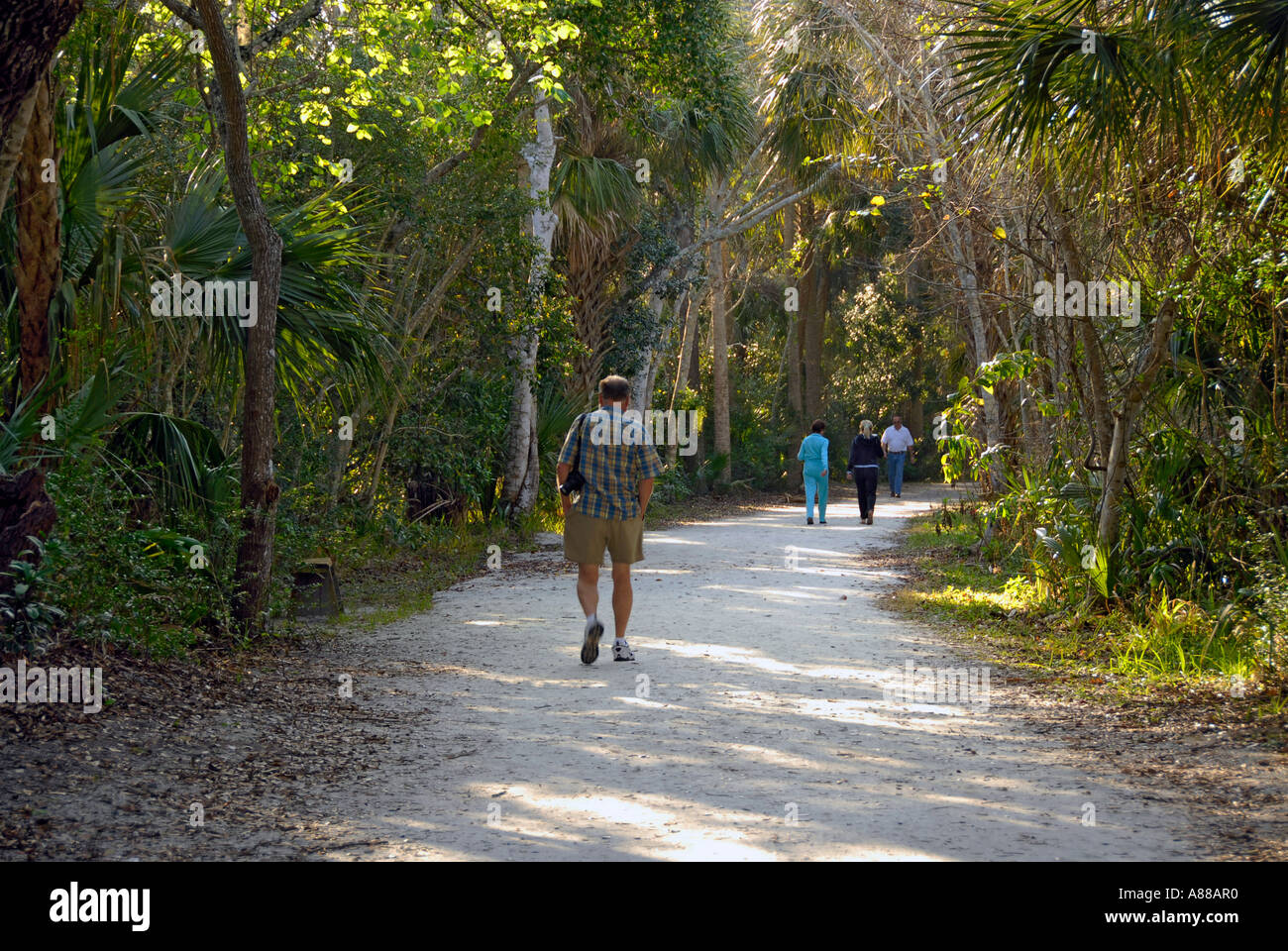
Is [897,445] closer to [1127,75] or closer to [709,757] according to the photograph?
[1127,75]

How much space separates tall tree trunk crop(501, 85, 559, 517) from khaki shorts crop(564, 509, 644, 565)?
7.57 metres

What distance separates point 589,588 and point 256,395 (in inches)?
101

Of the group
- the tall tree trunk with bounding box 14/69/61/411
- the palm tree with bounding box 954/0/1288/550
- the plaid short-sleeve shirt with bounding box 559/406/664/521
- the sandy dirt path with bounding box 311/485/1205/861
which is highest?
the palm tree with bounding box 954/0/1288/550

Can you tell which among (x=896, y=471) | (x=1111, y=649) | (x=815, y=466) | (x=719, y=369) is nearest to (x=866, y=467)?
(x=815, y=466)

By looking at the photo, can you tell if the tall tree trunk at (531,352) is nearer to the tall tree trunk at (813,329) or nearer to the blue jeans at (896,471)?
the blue jeans at (896,471)

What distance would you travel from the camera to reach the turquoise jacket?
1955 centimetres

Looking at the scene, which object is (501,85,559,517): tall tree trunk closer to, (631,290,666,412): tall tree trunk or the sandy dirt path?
(631,290,666,412): tall tree trunk

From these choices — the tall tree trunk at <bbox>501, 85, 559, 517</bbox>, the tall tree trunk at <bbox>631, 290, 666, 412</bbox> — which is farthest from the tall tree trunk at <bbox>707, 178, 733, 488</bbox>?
the tall tree trunk at <bbox>501, 85, 559, 517</bbox>

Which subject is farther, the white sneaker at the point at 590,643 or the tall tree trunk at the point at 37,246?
the white sneaker at the point at 590,643

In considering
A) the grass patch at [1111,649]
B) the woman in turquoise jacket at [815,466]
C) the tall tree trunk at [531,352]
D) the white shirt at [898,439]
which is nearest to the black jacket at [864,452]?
the woman in turquoise jacket at [815,466]

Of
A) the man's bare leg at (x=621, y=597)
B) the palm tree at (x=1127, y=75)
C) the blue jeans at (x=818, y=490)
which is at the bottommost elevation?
the man's bare leg at (x=621, y=597)

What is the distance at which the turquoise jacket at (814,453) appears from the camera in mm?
19547

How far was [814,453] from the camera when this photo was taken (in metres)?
19.7
